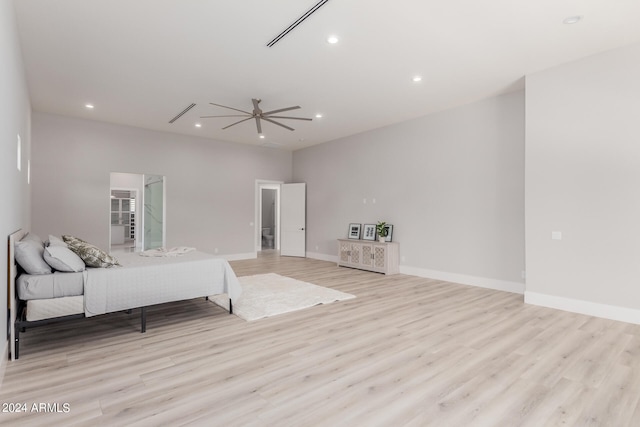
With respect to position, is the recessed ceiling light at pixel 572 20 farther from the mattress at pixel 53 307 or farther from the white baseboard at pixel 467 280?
the mattress at pixel 53 307

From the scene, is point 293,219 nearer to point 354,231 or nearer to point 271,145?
point 271,145

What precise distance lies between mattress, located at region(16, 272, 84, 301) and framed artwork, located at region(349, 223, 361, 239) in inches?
212

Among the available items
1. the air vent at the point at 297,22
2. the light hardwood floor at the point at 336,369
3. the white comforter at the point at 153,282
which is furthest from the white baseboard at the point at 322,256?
the air vent at the point at 297,22

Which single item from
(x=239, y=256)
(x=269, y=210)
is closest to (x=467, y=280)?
(x=239, y=256)

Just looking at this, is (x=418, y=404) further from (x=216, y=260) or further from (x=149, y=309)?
(x=149, y=309)

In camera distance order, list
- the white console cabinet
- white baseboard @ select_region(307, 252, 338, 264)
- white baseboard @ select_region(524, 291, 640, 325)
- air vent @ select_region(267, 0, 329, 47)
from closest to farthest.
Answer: air vent @ select_region(267, 0, 329, 47) < white baseboard @ select_region(524, 291, 640, 325) < the white console cabinet < white baseboard @ select_region(307, 252, 338, 264)

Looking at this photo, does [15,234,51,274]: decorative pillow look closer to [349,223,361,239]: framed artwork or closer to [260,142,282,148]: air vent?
[349,223,361,239]: framed artwork

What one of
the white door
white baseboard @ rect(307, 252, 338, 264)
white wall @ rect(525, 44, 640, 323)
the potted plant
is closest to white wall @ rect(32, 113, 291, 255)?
the white door

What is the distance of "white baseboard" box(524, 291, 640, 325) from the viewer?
3643mm

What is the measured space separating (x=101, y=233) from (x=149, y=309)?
3.49m

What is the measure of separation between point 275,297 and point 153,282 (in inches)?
65.3

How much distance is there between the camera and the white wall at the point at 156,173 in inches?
245

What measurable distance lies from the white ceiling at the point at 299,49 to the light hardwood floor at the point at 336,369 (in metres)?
3.04

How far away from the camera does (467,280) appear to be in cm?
563
